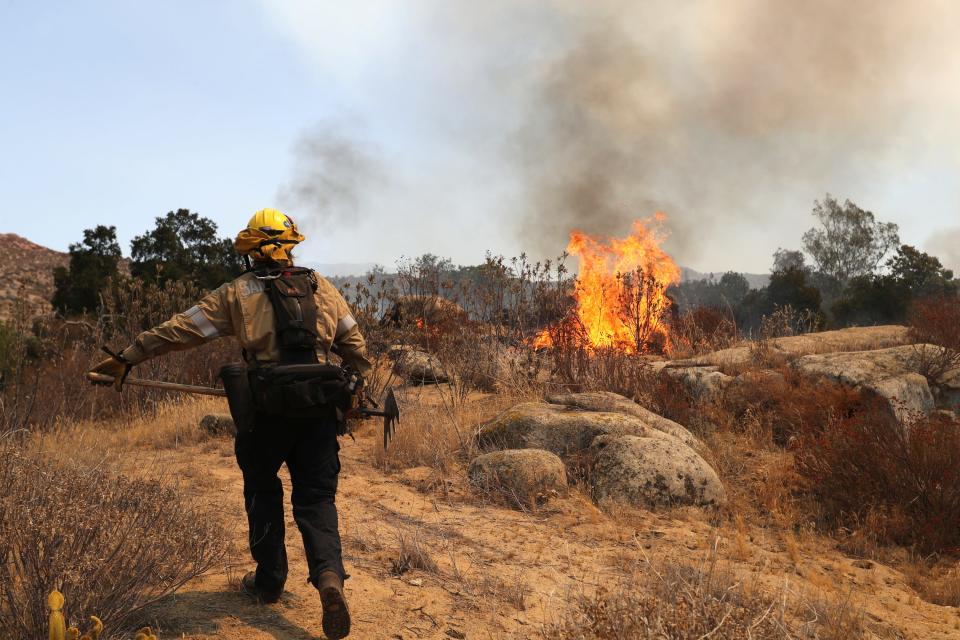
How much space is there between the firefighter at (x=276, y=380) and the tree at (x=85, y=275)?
14.2m

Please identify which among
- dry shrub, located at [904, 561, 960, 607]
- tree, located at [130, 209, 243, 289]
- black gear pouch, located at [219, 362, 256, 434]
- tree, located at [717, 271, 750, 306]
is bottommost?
dry shrub, located at [904, 561, 960, 607]

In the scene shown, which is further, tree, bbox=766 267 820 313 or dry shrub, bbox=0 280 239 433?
tree, bbox=766 267 820 313

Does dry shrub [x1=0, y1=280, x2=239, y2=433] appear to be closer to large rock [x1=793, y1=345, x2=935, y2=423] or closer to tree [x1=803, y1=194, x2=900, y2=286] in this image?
large rock [x1=793, y1=345, x2=935, y2=423]

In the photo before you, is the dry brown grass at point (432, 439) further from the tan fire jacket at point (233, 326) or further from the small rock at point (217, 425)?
the tan fire jacket at point (233, 326)

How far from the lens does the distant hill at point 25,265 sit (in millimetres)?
25688

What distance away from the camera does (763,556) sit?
4922mm

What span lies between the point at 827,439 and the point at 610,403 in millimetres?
1998

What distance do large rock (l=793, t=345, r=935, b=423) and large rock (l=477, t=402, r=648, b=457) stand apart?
10.1 ft

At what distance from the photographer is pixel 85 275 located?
1708cm

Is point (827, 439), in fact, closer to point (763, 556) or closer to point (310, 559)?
point (763, 556)

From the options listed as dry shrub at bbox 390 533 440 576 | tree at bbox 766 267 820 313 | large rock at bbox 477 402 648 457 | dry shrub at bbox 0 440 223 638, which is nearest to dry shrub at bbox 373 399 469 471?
large rock at bbox 477 402 648 457

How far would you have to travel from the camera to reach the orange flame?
478 inches

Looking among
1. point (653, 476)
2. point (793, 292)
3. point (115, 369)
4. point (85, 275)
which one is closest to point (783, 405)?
point (653, 476)

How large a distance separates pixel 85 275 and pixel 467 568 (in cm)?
1562
